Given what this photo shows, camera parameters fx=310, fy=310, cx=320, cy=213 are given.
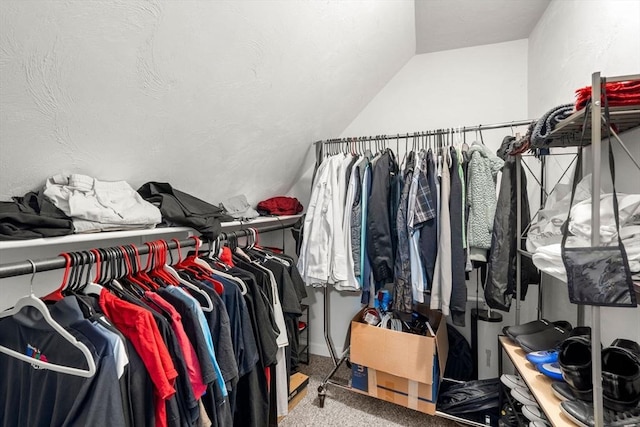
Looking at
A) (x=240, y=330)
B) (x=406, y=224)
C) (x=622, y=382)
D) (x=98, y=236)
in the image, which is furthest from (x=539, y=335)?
(x=98, y=236)

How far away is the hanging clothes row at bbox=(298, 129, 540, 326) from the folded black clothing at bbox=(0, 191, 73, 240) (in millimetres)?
1180

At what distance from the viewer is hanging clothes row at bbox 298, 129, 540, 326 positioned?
1543 mm

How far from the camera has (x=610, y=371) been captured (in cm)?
93

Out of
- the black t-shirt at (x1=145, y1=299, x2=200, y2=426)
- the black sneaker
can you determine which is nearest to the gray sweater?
the black sneaker

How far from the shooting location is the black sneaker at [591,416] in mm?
794

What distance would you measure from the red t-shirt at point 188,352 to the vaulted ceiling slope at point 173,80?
0.63 metres

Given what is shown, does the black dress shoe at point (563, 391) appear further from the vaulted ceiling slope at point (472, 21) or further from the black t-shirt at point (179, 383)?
the vaulted ceiling slope at point (472, 21)

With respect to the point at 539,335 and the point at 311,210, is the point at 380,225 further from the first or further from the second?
the point at 539,335

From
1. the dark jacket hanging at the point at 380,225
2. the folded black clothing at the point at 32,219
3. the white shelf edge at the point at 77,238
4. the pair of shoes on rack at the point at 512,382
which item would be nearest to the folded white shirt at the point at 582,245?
the pair of shoes on rack at the point at 512,382

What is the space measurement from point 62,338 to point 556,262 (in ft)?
4.41

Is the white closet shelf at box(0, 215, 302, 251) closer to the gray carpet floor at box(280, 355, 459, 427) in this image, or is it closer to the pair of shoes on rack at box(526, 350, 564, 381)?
the gray carpet floor at box(280, 355, 459, 427)

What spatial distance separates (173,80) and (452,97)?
6.15ft

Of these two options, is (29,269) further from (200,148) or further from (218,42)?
(218,42)

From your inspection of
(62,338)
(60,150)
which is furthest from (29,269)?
(60,150)
